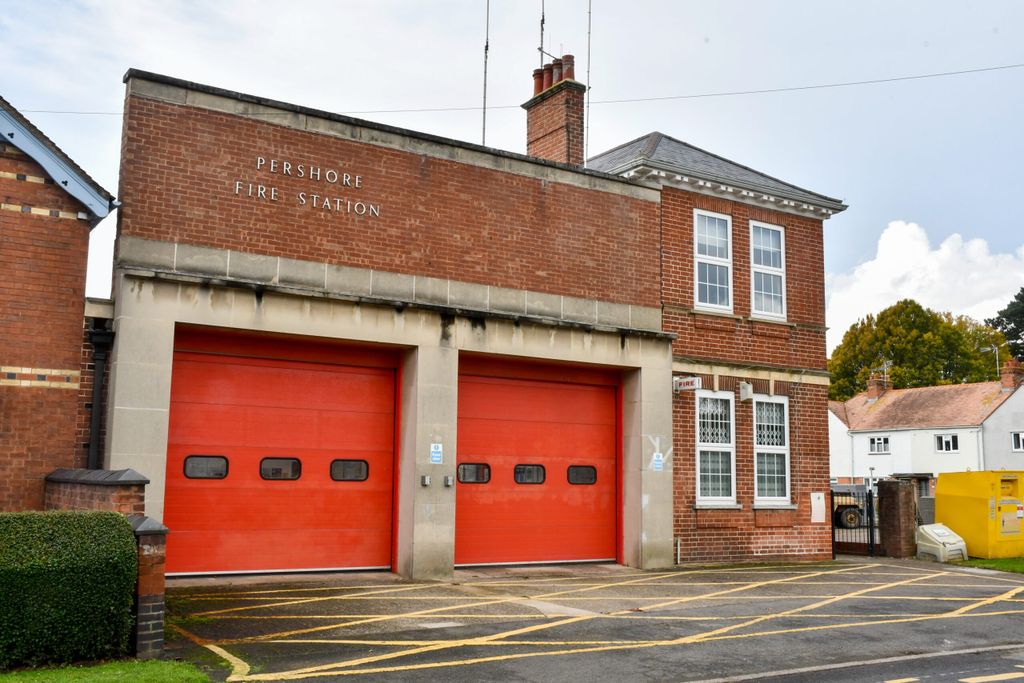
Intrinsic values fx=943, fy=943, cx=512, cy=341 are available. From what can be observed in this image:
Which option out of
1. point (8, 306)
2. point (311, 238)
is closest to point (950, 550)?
point (311, 238)

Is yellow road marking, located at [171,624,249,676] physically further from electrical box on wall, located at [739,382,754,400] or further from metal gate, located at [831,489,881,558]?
metal gate, located at [831,489,881,558]

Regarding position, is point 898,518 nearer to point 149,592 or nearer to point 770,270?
point 770,270

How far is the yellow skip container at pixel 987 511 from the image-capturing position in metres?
20.0

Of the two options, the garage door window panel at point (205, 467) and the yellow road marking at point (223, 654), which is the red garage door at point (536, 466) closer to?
the garage door window panel at point (205, 467)

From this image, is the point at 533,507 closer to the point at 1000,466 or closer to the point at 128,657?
the point at 128,657

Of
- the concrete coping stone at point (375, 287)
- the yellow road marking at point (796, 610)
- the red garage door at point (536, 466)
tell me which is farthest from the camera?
the red garage door at point (536, 466)

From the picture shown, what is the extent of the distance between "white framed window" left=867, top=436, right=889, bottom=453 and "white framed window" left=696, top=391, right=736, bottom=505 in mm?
39938

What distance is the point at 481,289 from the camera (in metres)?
15.7

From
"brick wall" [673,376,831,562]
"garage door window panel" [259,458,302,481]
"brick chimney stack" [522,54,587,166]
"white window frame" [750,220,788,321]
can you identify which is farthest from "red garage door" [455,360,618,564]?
"brick chimney stack" [522,54,587,166]

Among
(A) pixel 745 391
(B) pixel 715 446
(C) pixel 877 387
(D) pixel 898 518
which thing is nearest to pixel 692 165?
(A) pixel 745 391

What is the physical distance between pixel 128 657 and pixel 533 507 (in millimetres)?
8808

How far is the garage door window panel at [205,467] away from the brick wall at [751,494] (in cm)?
809

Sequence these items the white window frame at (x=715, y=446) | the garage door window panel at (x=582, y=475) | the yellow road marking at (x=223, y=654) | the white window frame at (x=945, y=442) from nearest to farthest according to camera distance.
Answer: the yellow road marking at (x=223, y=654) → the garage door window panel at (x=582, y=475) → the white window frame at (x=715, y=446) → the white window frame at (x=945, y=442)

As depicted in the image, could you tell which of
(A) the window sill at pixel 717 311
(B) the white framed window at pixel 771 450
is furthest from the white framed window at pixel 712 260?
(B) the white framed window at pixel 771 450
